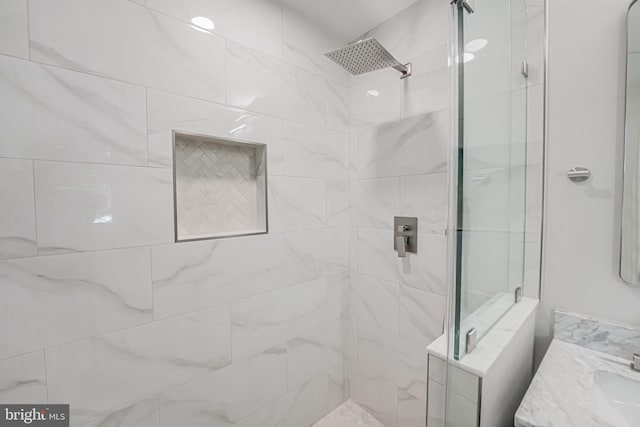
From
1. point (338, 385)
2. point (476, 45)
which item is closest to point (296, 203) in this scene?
point (476, 45)

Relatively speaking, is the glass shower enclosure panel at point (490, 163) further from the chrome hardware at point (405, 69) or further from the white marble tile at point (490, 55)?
the chrome hardware at point (405, 69)

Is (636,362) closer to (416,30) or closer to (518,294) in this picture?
(518,294)

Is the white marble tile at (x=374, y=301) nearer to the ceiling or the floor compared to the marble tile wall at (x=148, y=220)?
nearer to the floor

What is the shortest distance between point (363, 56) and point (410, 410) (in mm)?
1760

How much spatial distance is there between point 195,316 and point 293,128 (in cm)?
99

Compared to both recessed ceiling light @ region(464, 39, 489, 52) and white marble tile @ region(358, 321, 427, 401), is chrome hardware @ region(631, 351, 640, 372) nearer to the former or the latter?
white marble tile @ region(358, 321, 427, 401)

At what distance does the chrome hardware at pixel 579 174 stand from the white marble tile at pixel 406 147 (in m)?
0.44

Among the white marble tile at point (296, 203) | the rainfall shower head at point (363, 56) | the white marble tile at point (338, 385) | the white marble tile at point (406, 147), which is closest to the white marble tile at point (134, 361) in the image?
the white marble tile at point (296, 203)

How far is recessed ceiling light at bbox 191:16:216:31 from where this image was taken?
1.05 meters

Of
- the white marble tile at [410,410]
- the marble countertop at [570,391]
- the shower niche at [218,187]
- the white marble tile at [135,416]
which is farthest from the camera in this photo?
the white marble tile at [410,410]

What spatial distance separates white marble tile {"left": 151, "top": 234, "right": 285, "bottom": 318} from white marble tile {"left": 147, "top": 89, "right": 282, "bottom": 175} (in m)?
0.35

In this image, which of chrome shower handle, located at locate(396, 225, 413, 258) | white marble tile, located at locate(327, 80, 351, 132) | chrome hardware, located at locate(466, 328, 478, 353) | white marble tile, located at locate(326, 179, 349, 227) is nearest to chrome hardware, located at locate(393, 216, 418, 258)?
chrome shower handle, located at locate(396, 225, 413, 258)

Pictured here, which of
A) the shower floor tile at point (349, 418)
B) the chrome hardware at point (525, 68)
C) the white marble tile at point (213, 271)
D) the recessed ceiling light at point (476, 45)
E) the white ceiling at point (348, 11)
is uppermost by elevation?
the white ceiling at point (348, 11)

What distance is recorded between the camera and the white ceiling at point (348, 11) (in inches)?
52.9
